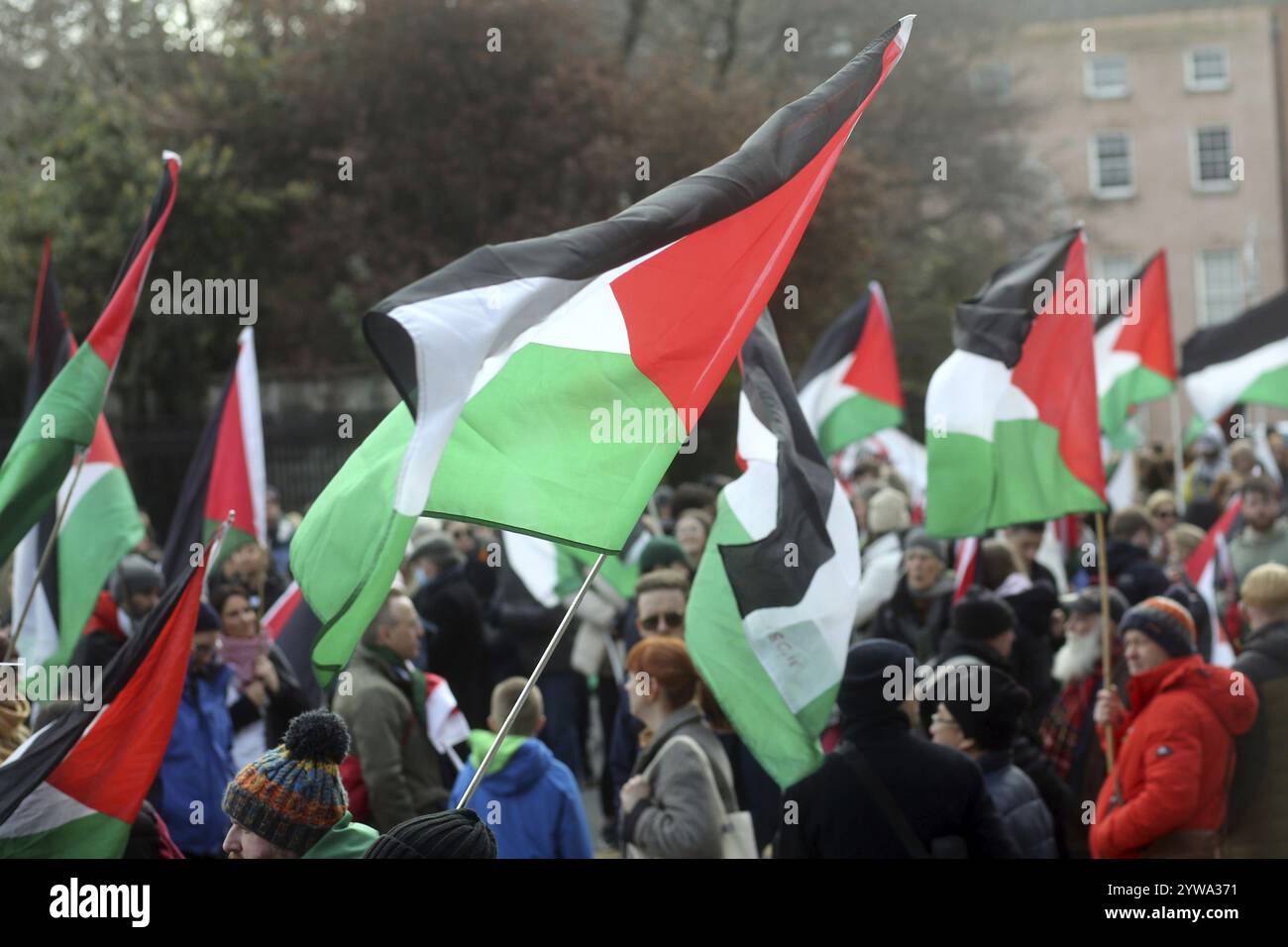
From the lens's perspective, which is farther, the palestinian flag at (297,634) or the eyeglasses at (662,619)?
the palestinian flag at (297,634)

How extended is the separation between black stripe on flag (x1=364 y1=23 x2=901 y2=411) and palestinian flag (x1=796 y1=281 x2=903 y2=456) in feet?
20.1

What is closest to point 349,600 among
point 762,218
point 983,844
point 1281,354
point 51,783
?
point 51,783

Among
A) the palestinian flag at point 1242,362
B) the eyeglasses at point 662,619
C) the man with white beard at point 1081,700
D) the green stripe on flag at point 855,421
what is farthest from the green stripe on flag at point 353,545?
the palestinian flag at point 1242,362

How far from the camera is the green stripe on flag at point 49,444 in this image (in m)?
5.01

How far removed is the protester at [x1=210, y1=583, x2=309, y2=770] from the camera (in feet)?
21.3

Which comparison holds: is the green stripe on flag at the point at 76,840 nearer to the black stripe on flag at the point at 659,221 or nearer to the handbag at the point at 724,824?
the handbag at the point at 724,824

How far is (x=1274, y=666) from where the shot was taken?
5566 mm

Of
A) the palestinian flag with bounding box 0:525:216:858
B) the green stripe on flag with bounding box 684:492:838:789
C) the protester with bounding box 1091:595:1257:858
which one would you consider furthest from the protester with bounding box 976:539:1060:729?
the palestinian flag with bounding box 0:525:216:858

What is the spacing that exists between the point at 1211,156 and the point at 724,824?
45.5m

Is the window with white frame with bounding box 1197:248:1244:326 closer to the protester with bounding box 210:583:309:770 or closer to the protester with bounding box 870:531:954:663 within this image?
the protester with bounding box 870:531:954:663

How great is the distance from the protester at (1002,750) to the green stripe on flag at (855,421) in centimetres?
525

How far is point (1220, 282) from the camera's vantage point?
4653cm
